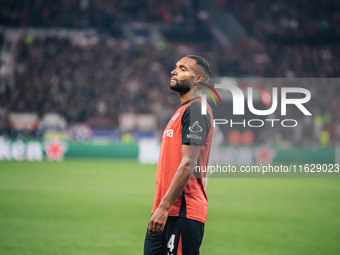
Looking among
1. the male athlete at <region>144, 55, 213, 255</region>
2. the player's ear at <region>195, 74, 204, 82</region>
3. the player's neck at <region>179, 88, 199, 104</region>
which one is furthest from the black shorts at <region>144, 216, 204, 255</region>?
the player's ear at <region>195, 74, 204, 82</region>

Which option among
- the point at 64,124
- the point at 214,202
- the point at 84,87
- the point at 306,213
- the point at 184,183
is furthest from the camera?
the point at 84,87

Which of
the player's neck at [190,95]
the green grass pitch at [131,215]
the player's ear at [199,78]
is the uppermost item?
the player's ear at [199,78]

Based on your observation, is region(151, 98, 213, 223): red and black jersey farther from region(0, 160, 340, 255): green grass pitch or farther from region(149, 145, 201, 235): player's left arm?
region(0, 160, 340, 255): green grass pitch

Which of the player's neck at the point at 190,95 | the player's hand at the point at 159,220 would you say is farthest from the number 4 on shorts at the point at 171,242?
the player's neck at the point at 190,95

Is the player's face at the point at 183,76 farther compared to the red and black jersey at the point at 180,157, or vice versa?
the player's face at the point at 183,76

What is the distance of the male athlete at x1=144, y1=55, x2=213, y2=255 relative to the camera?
11.1ft

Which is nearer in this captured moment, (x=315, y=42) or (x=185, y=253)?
(x=185, y=253)

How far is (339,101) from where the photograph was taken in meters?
20.6

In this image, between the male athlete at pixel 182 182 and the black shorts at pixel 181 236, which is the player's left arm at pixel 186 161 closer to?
the male athlete at pixel 182 182

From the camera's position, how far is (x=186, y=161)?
3.39 meters

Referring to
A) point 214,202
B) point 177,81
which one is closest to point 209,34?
point 214,202

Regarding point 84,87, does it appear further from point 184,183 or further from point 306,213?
point 184,183

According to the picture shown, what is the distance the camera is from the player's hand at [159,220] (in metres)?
3.38

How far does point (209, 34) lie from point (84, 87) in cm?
1083
